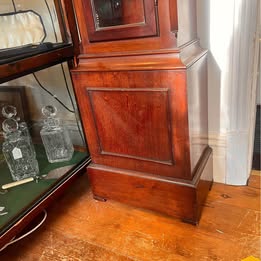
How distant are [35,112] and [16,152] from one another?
0.22m

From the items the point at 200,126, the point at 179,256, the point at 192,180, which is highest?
the point at 200,126

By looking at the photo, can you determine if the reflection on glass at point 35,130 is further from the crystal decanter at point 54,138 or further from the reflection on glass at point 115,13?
the reflection on glass at point 115,13

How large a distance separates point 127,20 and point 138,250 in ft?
2.73

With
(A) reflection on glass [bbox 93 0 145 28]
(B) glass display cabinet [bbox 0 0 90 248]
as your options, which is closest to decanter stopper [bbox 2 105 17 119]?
(B) glass display cabinet [bbox 0 0 90 248]

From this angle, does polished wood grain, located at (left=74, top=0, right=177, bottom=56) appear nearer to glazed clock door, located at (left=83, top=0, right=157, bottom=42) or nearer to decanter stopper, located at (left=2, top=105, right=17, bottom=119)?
glazed clock door, located at (left=83, top=0, right=157, bottom=42)

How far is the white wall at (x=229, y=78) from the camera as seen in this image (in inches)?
41.1

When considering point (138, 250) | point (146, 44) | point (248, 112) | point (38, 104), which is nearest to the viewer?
point (146, 44)

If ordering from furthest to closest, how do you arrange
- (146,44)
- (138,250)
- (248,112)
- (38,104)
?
(38,104) < (248,112) < (138,250) < (146,44)

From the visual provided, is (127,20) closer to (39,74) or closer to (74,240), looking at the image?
(39,74)

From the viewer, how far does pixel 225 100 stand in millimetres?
1184

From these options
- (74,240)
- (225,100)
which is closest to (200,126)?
(225,100)

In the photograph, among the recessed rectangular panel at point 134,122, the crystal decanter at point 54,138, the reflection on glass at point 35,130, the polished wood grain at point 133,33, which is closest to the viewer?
the polished wood grain at point 133,33

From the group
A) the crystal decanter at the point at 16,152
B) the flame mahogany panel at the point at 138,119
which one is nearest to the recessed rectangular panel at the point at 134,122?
the flame mahogany panel at the point at 138,119

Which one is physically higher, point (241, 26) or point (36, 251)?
point (241, 26)
